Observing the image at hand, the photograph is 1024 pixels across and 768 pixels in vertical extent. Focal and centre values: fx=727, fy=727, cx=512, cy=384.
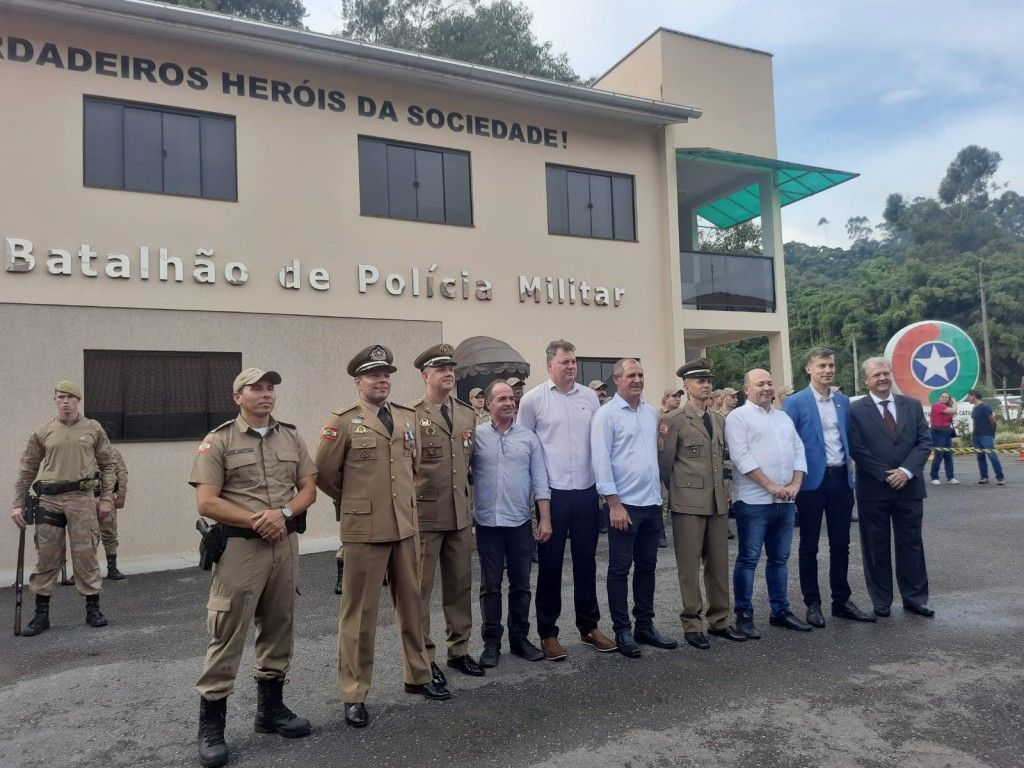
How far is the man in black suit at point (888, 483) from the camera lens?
5.73 meters

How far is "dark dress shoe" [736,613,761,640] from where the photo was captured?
5160 mm

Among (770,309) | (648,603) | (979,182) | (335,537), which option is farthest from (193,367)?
(979,182)

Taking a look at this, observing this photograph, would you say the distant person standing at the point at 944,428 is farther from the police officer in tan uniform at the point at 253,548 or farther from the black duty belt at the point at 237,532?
the black duty belt at the point at 237,532

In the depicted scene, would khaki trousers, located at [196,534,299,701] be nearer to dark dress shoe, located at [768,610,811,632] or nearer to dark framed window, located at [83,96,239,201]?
dark dress shoe, located at [768,610,811,632]

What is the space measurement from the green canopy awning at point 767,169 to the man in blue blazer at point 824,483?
29.3 ft

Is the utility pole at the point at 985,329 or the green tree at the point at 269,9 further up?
the green tree at the point at 269,9

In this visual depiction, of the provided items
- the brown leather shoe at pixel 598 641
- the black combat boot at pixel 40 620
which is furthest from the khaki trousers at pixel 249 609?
the black combat boot at pixel 40 620

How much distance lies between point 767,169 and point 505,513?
12.2m

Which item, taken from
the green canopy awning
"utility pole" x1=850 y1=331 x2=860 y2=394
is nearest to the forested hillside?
"utility pole" x1=850 y1=331 x2=860 y2=394

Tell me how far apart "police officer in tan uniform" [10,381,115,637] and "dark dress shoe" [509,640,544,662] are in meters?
3.74

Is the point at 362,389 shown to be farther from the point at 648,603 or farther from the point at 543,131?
the point at 543,131

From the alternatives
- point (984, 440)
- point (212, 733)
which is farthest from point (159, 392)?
point (984, 440)

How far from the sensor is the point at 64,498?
648 centimetres

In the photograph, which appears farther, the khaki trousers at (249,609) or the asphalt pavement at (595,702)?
the khaki trousers at (249,609)
